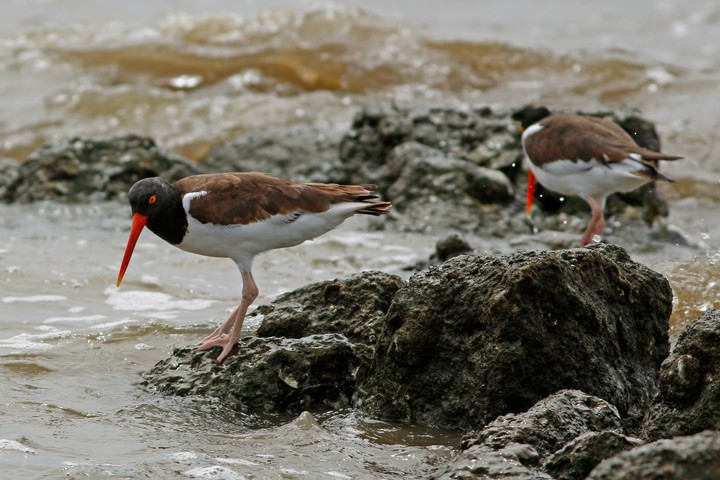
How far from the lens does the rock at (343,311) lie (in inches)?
212

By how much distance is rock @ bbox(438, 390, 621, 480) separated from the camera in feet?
11.8

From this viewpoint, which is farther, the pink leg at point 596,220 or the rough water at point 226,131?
the pink leg at point 596,220

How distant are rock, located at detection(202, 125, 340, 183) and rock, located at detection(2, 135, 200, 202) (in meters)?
1.04

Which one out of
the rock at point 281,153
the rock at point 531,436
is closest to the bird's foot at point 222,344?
the rock at point 531,436

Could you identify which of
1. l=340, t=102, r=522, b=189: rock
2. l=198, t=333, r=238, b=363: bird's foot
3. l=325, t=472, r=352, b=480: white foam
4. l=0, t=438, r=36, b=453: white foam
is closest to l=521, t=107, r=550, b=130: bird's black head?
l=340, t=102, r=522, b=189: rock

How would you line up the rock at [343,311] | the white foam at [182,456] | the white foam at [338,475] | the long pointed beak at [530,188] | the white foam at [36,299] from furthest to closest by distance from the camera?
the long pointed beak at [530,188]
the white foam at [36,299]
the rock at [343,311]
the white foam at [182,456]
the white foam at [338,475]

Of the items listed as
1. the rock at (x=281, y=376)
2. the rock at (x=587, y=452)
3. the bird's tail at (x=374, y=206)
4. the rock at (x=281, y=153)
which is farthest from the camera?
the rock at (x=281, y=153)

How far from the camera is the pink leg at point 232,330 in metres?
5.30

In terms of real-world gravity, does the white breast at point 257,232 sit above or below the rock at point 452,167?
above

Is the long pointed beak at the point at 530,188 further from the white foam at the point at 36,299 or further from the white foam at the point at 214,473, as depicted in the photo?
the white foam at the point at 214,473

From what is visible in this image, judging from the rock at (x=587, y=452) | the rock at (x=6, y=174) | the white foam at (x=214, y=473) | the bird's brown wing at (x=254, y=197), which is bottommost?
the rock at (x=6, y=174)

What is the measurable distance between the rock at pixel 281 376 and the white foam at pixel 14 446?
3.16 ft

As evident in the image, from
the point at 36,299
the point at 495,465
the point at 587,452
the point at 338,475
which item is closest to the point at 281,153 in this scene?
the point at 36,299

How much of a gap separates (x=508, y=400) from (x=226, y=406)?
143 cm
